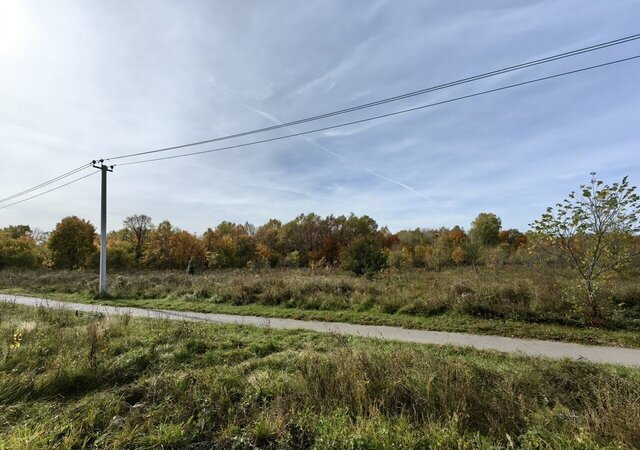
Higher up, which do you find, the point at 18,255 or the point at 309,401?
the point at 18,255

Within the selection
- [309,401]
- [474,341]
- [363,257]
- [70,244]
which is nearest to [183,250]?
[70,244]

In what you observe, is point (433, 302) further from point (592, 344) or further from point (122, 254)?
point (122, 254)

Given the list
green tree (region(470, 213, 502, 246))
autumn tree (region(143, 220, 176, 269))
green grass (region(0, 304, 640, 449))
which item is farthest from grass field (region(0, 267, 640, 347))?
green tree (region(470, 213, 502, 246))

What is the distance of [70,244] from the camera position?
139 ft

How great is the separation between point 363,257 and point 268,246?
4915 cm

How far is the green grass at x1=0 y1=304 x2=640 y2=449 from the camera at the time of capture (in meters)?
3.71

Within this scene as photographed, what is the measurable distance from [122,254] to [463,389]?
55.5 meters

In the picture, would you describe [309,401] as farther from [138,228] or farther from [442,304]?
[138,228]

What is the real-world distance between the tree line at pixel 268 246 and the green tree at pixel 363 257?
0.06m

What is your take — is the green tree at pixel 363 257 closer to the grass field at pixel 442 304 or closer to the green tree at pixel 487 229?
the grass field at pixel 442 304

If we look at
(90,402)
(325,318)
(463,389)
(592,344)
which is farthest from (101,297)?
(592,344)

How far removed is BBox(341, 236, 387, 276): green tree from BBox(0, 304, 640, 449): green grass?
46.0 feet

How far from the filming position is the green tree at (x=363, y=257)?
20939mm

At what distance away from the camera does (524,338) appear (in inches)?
330
